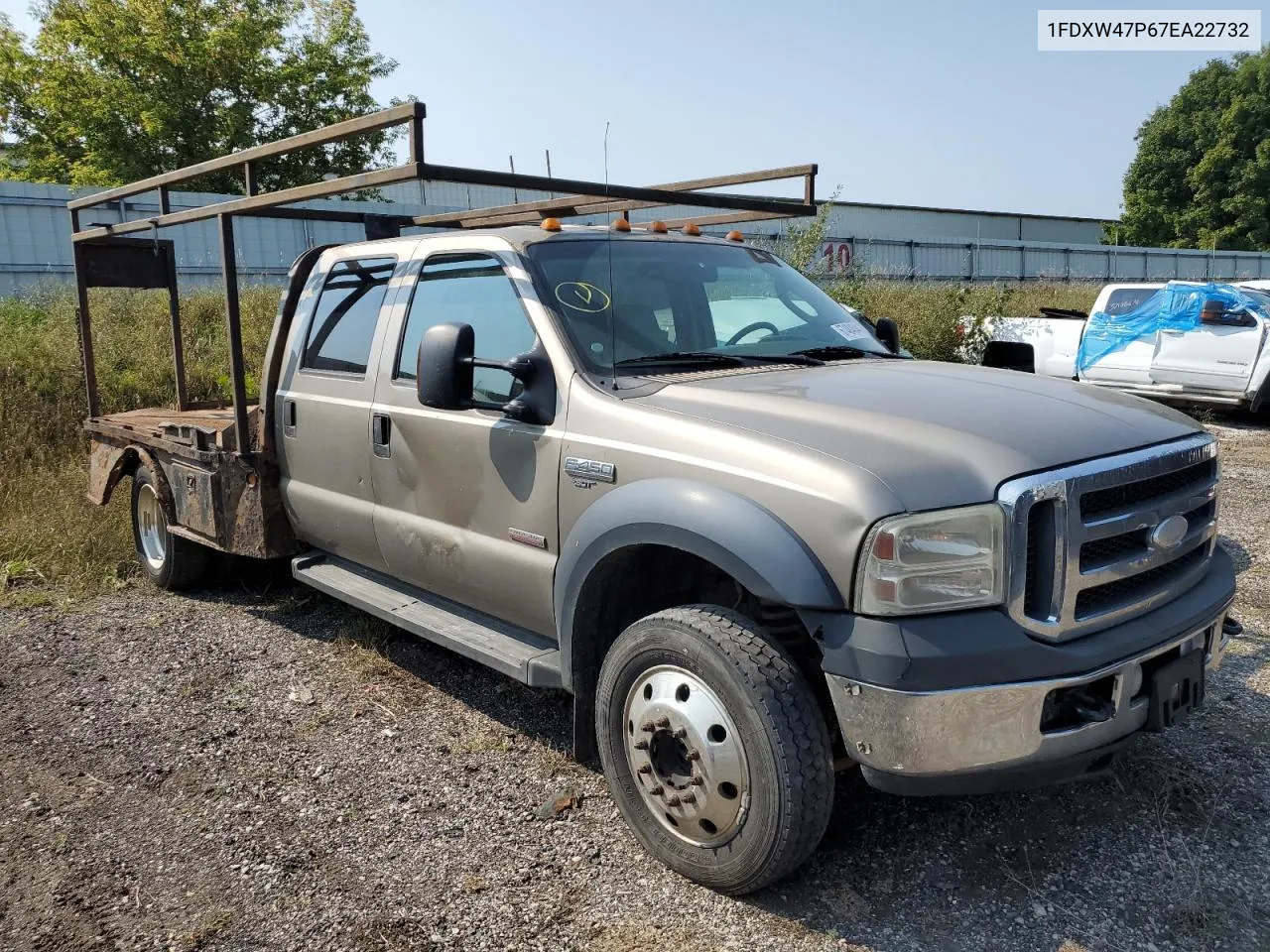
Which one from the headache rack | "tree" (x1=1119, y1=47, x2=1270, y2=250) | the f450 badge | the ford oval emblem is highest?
"tree" (x1=1119, y1=47, x2=1270, y2=250)

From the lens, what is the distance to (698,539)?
2.78 meters

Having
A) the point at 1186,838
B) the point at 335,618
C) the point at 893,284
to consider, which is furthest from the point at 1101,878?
the point at 893,284

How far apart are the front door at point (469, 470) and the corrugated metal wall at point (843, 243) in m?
1.54

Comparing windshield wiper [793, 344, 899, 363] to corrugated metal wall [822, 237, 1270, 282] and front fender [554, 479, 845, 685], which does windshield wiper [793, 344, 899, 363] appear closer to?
front fender [554, 479, 845, 685]

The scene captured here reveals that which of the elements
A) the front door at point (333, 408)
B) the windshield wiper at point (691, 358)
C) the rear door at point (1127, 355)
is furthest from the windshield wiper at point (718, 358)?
the rear door at point (1127, 355)

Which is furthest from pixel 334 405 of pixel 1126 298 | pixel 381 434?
pixel 1126 298

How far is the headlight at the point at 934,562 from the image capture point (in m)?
2.46

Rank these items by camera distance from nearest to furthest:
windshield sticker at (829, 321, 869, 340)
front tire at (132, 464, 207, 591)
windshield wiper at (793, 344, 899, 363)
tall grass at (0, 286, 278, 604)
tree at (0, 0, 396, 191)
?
windshield wiper at (793, 344, 899, 363)
windshield sticker at (829, 321, 869, 340)
front tire at (132, 464, 207, 591)
tall grass at (0, 286, 278, 604)
tree at (0, 0, 396, 191)

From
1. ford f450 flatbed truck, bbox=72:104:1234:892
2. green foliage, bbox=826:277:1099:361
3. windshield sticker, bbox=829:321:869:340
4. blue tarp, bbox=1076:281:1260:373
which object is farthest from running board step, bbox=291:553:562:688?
blue tarp, bbox=1076:281:1260:373

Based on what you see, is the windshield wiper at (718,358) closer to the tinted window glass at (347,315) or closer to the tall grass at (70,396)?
the tinted window glass at (347,315)

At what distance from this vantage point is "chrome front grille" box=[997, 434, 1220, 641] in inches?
99.0

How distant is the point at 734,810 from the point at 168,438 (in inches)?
166

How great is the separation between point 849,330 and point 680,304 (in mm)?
789

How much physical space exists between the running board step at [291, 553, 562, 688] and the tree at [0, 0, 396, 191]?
72.7 ft
